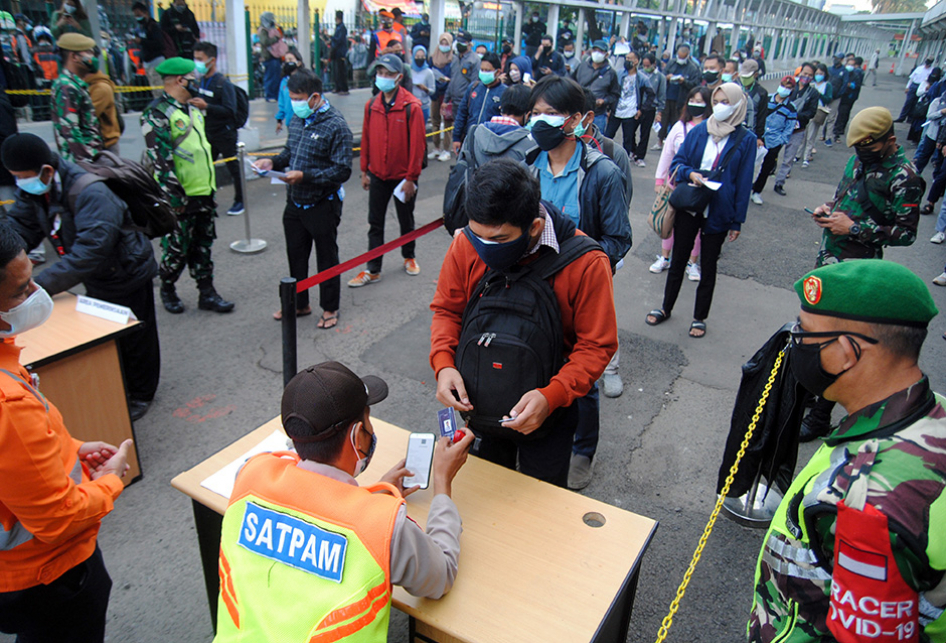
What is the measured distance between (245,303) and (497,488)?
416 centimetres

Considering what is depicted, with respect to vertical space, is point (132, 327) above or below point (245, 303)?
above

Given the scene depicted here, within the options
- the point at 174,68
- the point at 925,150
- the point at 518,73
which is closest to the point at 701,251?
the point at 174,68

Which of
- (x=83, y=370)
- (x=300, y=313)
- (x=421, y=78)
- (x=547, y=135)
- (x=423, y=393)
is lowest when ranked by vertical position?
(x=423, y=393)

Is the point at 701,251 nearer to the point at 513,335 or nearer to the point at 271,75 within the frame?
the point at 513,335

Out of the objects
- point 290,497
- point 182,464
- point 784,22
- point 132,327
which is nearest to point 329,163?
point 132,327

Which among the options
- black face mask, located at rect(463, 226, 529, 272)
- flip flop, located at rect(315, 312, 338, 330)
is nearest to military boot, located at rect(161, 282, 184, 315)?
flip flop, located at rect(315, 312, 338, 330)

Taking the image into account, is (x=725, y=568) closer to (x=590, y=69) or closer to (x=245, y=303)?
(x=245, y=303)

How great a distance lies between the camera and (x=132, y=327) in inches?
137

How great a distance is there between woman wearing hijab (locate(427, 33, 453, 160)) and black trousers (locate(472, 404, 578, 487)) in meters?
9.71

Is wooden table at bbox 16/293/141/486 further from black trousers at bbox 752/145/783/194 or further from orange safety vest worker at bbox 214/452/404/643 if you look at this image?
black trousers at bbox 752/145/783/194

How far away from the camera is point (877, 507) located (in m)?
1.33

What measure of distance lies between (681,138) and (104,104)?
5.86 meters

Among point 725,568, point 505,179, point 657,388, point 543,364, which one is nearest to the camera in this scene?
point 505,179

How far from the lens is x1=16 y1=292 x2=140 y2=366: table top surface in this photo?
3088mm
